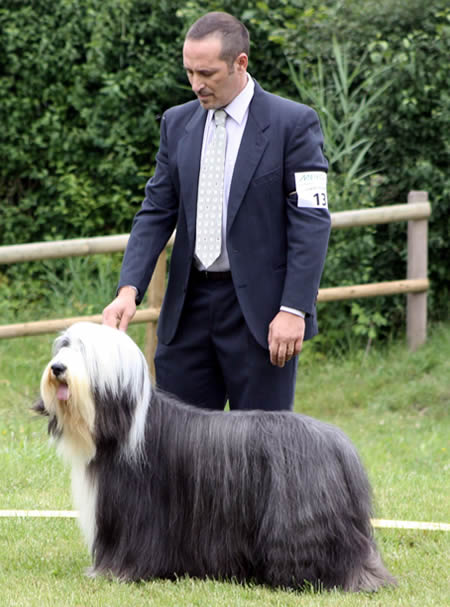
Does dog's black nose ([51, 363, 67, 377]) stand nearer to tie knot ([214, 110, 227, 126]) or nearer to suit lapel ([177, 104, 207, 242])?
suit lapel ([177, 104, 207, 242])

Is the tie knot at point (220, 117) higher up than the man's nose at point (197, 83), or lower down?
lower down

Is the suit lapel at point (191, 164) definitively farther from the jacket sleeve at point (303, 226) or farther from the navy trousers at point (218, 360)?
the jacket sleeve at point (303, 226)

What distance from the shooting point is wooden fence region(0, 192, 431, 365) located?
7508 mm

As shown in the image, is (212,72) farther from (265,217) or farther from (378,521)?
(378,521)

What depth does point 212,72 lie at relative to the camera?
4188mm

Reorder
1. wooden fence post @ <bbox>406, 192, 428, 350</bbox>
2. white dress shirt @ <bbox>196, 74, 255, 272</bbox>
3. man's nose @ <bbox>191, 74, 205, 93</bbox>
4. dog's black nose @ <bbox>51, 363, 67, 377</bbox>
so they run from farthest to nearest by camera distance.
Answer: wooden fence post @ <bbox>406, 192, 428, 350</bbox> → white dress shirt @ <bbox>196, 74, 255, 272</bbox> → man's nose @ <bbox>191, 74, 205, 93</bbox> → dog's black nose @ <bbox>51, 363, 67, 377</bbox>

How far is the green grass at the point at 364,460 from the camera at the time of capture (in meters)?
4.10

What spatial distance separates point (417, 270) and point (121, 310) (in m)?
4.96

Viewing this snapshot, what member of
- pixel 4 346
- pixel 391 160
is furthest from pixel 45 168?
pixel 391 160

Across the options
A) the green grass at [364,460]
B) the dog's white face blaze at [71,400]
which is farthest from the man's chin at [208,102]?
the green grass at [364,460]

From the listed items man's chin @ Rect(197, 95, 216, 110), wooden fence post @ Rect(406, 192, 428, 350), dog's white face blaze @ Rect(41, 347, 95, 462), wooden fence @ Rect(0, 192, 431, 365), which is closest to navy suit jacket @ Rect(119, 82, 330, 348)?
man's chin @ Rect(197, 95, 216, 110)

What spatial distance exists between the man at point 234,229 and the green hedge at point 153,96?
182 inches

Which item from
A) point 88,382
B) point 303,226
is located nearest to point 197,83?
point 303,226

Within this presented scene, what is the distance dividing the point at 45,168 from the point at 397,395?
4.46 meters
